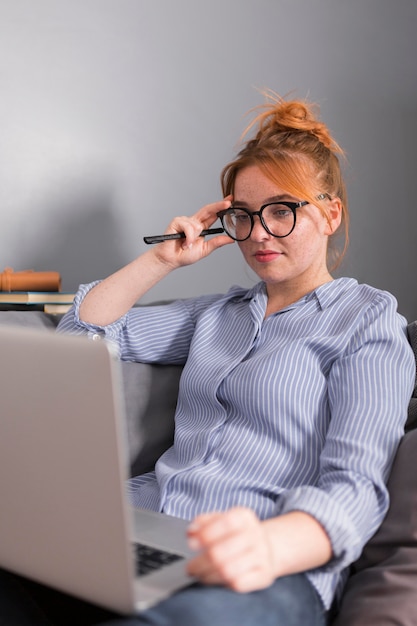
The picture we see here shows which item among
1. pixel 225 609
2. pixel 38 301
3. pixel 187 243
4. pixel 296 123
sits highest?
pixel 296 123

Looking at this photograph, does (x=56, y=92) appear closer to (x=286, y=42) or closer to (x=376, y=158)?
(x=286, y=42)

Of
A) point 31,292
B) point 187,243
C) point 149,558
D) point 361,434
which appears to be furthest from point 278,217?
point 149,558

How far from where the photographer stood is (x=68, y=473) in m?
0.79

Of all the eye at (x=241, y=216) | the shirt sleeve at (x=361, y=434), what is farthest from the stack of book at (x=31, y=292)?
the shirt sleeve at (x=361, y=434)

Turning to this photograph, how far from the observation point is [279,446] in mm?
1313

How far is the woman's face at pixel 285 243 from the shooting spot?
4.81 ft

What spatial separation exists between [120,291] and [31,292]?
0.22m

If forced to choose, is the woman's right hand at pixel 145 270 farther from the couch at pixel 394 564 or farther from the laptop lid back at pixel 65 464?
the laptop lid back at pixel 65 464

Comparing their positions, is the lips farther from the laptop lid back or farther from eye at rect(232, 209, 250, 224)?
the laptop lid back

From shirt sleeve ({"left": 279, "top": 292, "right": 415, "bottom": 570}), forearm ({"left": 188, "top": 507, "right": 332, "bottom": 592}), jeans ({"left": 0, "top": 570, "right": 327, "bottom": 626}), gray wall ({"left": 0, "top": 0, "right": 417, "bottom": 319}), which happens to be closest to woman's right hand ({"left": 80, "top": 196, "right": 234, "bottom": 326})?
gray wall ({"left": 0, "top": 0, "right": 417, "bottom": 319})

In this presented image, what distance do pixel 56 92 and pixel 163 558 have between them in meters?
1.33

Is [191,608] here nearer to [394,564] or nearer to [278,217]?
[394,564]

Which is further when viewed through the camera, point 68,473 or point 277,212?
point 277,212

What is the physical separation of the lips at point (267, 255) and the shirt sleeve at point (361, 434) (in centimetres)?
23
